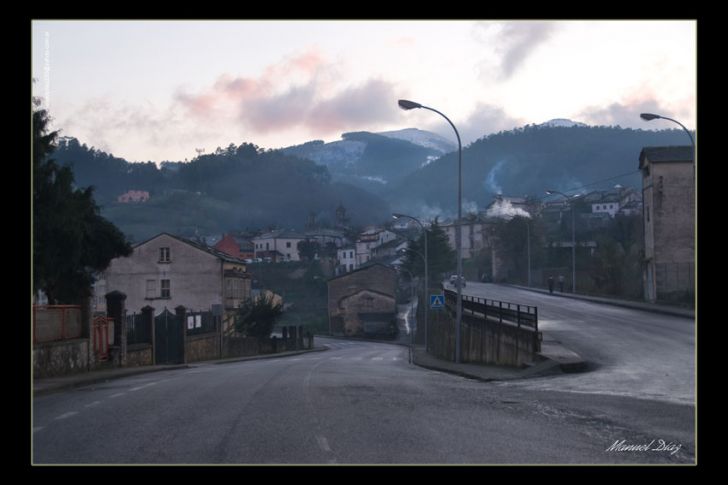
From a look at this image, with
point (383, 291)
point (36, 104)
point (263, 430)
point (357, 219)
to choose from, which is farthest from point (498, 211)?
point (263, 430)

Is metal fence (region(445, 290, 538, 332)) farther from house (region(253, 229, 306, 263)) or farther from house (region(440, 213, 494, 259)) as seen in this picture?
house (region(253, 229, 306, 263))

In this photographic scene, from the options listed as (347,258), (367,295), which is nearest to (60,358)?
(367,295)

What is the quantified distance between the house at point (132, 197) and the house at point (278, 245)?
3703 centimetres

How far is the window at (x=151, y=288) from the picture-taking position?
66000mm

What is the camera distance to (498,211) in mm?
127938

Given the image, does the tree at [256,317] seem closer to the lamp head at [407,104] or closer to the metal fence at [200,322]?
the metal fence at [200,322]

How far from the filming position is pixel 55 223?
92.6ft

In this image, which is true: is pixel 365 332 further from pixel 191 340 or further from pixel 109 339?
pixel 109 339

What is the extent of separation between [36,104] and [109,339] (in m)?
11.9

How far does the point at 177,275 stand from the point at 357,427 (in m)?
56.4

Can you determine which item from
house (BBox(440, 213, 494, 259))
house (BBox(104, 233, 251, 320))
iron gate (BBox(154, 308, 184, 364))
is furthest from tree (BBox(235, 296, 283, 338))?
house (BBox(440, 213, 494, 259))
